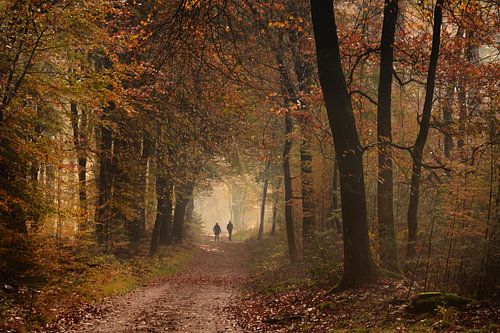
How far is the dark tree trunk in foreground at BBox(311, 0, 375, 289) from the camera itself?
10055mm

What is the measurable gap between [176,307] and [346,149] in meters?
6.19

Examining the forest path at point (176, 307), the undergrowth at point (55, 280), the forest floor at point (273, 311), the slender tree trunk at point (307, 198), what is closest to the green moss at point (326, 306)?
the forest floor at point (273, 311)

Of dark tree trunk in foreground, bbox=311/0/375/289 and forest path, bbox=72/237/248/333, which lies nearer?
forest path, bbox=72/237/248/333

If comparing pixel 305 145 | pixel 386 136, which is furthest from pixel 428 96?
pixel 305 145

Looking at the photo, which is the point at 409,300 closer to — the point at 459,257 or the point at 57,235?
the point at 459,257

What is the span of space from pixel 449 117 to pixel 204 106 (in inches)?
429

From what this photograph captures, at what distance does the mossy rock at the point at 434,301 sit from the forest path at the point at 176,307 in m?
3.54

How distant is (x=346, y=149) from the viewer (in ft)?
33.2

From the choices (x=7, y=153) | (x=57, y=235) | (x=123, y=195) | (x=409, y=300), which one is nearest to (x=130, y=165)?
(x=123, y=195)

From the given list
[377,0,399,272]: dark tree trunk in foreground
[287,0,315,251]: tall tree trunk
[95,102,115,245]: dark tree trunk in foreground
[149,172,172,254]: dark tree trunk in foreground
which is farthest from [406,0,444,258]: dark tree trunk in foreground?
[149,172,172,254]: dark tree trunk in foreground

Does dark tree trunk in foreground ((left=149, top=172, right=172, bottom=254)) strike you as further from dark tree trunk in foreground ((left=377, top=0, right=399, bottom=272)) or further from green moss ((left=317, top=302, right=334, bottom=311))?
green moss ((left=317, top=302, right=334, bottom=311))

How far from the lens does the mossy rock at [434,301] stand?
23.6 feet

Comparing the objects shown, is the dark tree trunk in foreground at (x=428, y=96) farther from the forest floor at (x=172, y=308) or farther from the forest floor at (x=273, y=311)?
the forest floor at (x=172, y=308)

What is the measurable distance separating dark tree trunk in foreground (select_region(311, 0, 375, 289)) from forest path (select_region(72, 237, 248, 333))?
3.28 metres
